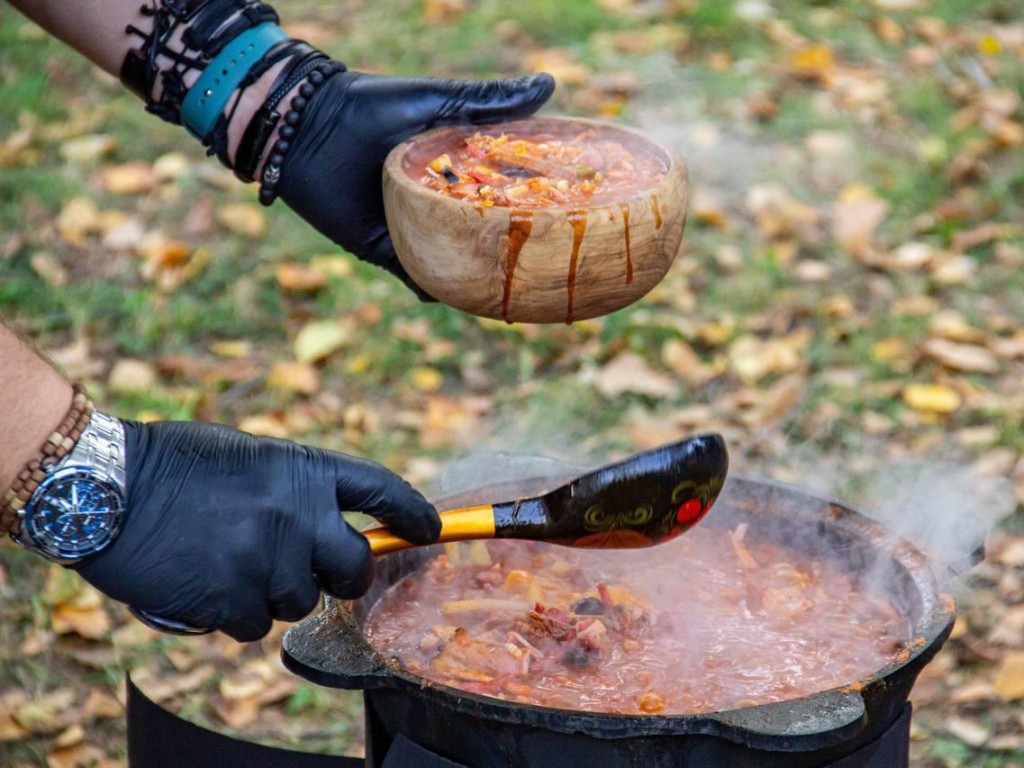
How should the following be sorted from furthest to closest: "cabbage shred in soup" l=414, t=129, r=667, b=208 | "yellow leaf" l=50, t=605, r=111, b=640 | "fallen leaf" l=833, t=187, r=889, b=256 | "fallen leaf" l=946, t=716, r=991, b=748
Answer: "fallen leaf" l=833, t=187, r=889, b=256
"yellow leaf" l=50, t=605, r=111, b=640
"fallen leaf" l=946, t=716, r=991, b=748
"cabbage shred in soup" l=414, t=129, r=667, b=208

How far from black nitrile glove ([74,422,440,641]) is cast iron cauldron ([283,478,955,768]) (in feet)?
0.45

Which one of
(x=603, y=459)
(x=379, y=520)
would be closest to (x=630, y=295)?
(x=379, y=520)

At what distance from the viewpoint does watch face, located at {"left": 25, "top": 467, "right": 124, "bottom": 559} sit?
1981mm

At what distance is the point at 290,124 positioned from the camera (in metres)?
2.79

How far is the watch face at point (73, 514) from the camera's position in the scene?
6.50 feet

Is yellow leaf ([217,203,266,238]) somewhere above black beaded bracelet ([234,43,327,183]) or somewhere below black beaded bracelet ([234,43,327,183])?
below

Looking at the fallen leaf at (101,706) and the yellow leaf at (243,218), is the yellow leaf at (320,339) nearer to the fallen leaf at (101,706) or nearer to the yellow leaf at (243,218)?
the yellow leaf at (243,218)

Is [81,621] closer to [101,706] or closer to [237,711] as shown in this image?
[101,706]

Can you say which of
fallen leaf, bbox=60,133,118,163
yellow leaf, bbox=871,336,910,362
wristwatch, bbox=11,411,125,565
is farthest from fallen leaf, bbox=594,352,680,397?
wristwatch, bbox=11,411,125,565

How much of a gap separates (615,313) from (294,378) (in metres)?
1.25

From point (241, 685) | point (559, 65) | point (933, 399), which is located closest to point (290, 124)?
point (241, 685)

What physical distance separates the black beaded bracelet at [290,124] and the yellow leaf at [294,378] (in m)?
1.93

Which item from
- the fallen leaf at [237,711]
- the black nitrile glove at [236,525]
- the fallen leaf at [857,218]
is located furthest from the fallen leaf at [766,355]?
the black nitrile glove at [236,525]

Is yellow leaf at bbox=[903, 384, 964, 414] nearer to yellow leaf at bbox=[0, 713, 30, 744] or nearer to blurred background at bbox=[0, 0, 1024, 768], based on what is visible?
blurred background at bbox=[0, 0, 1024, 768]
